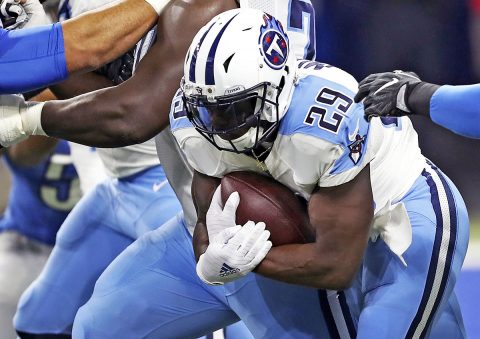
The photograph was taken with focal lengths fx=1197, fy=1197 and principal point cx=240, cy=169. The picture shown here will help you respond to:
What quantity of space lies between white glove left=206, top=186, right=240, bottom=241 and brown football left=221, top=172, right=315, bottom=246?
0.02 metres

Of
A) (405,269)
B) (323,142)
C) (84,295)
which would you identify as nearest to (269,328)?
(405,269)

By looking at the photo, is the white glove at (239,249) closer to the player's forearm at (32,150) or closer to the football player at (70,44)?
the football player at (70,44)

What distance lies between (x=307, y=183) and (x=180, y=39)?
20.6 inches

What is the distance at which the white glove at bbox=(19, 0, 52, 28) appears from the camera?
2.98 meters

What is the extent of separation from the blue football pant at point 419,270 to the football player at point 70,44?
2.43 ft

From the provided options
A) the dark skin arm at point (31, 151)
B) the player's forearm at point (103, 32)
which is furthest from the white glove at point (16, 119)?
the dark skin arm at point (31, 151)

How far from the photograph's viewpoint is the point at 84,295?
3.50m

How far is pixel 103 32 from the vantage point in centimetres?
277

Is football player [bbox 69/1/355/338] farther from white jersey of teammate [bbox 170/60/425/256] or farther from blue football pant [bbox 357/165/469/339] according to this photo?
white jersey of teammate [bbox 170/60/425/256]

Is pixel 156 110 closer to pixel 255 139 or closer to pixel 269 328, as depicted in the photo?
pixel 255 139

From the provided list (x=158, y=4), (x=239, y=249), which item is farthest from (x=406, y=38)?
(x=239, y=249)

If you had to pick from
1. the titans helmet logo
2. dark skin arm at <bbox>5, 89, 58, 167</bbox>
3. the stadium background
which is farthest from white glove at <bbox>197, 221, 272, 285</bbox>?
the stadium background

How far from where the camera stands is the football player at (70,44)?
8.84ft

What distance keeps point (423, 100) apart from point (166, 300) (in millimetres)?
833
